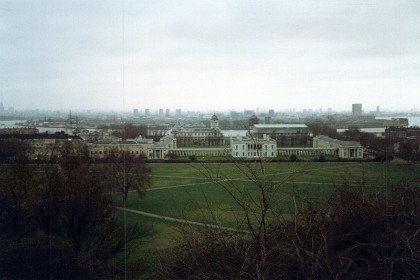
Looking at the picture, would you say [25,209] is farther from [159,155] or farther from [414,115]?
[414,115]

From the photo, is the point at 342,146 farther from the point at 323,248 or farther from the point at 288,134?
the point at 323,248

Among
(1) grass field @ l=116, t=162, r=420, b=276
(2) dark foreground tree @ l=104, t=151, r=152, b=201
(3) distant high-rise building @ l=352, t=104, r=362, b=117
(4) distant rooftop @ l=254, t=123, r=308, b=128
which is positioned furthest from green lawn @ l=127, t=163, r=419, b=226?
(3) distant high-rise building @ l=352, t=104, r=362, b=117

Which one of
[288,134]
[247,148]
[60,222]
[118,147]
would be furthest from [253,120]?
[60,222]

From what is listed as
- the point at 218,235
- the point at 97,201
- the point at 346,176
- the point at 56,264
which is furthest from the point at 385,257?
the point at 97,201

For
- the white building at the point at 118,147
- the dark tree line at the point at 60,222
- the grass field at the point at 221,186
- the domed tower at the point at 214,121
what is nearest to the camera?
the dark tree line at the point at 60,222

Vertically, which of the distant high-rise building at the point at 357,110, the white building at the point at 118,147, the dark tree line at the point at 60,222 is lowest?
the dark tree line at the point at 60,222

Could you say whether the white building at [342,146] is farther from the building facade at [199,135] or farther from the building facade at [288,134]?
the building facade at [199,135]

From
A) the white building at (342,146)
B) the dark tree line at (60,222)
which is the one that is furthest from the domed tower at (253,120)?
the dark tree line at (60,222)

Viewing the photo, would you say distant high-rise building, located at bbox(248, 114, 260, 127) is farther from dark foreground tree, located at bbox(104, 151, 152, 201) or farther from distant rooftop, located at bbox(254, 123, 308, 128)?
dark foreground tree, located at bbox(104, 151, 152, 201)
